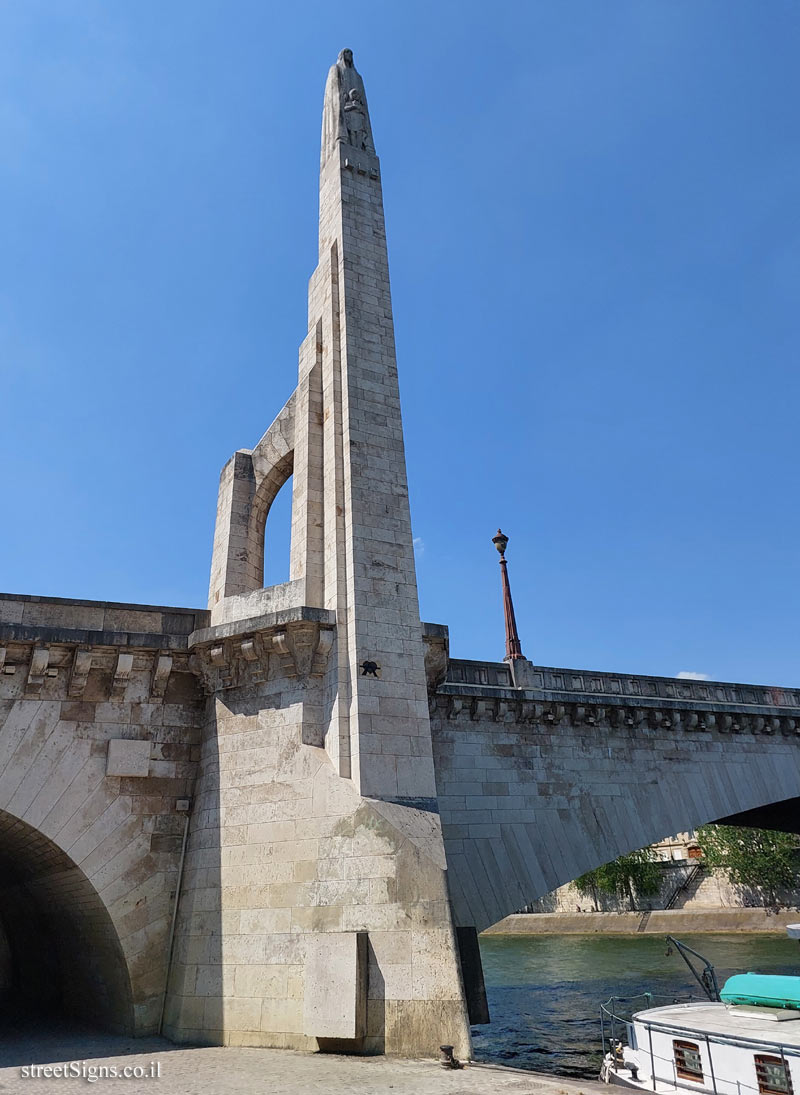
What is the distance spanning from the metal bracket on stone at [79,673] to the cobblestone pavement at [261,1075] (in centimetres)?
530

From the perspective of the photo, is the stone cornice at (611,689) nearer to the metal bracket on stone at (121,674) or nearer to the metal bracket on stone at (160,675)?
the metal bracket on stone at (160,675)

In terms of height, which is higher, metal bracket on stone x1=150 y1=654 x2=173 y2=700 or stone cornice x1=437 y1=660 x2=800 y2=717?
stone cornice x1=437 y1=660 x2=800 y2=717

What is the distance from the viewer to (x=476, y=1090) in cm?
796

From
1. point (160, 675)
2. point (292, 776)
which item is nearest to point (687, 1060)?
point (292, 776)

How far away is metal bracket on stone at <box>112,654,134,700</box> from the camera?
13.0 m

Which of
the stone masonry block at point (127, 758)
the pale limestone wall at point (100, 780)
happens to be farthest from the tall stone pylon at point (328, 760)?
the stone masonry block at point (127, 758)

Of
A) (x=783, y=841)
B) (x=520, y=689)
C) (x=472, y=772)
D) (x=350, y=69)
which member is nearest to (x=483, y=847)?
(x=472, y=772)

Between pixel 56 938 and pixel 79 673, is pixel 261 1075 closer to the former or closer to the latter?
pixel 79 673

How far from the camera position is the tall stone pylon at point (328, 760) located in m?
10.2

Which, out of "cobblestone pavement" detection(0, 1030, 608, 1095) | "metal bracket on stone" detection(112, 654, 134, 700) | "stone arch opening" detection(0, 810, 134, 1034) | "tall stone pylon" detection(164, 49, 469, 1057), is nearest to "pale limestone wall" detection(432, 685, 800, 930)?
"tall stone pylon" detection(164, 49, 469, 1057)

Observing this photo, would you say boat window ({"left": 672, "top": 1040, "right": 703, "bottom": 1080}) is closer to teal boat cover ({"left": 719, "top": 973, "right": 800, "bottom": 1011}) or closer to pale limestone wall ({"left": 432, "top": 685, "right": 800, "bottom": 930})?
teal boat cover ({"left": 719, "top": 973, "right": 800, "bottom": 1011})

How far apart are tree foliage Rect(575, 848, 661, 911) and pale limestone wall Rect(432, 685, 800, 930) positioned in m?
41.6

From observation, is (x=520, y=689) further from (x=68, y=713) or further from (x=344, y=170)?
(x=344, y=170)

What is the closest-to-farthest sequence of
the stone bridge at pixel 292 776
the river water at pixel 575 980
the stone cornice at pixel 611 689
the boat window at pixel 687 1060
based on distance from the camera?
the stone bridge at pixel 292 776 → the boat window at pixel 687 1060 → the river water at pixel 575 980 → the stone cornice at pixel 611 689
